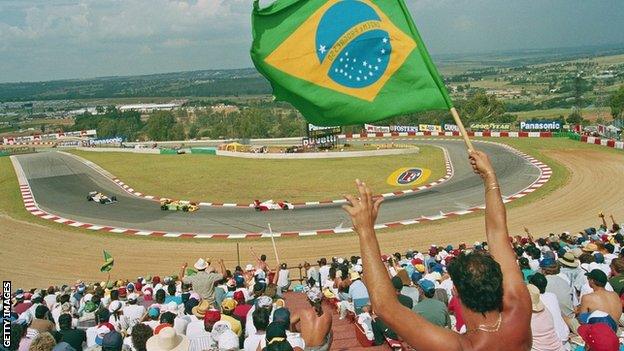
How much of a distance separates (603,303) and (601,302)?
0.09ft

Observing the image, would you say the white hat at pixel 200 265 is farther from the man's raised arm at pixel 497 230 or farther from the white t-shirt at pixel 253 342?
the man's raised arm at pixel 497 230

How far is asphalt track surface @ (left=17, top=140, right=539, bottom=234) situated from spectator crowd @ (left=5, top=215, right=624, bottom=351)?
12619 millimetres

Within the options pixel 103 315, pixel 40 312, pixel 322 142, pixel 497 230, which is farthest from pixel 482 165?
pixel 322 142

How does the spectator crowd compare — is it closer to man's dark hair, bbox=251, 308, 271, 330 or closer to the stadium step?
man's dark hair, bbox=251, 308, 271, 330

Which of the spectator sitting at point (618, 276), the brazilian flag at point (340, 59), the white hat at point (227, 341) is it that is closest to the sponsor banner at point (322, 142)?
the spectator sitting at point (618, 276)

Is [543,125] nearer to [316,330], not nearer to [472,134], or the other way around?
[472,134]

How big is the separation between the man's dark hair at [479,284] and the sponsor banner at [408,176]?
32.8 m

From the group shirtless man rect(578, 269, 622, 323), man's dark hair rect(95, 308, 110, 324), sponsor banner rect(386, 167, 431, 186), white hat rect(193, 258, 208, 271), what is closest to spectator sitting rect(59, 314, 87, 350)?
man's dark hair rect(95, 308, 110, 324)

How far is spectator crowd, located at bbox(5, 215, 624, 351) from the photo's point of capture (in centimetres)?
612

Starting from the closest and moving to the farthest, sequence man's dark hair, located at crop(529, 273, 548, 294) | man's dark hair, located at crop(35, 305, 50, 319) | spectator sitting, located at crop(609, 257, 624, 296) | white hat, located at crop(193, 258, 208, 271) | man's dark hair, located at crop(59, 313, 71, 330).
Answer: man's dark hair, located at crop(529, 273, 548, 294) → man's dark hair, located at crop(59, 313, 71, 330) → spectator sitting, located at crop(609, 257, 624, 296) → man's dark hair, located at crop(35, 305, 50, 319) → white hat, located at crop(193, 258, 208, 271)

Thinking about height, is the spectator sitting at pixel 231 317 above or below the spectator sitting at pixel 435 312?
below

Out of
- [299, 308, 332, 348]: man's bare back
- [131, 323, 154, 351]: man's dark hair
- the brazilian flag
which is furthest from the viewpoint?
the brazilian flag

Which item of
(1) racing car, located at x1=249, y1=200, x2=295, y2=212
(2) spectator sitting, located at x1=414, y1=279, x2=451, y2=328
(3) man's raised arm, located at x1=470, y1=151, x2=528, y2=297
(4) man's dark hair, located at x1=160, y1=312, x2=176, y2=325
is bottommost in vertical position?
(1) racing car, located at x1=249, y1=200, x2=295, y2=212

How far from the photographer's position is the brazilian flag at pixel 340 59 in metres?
7.79
